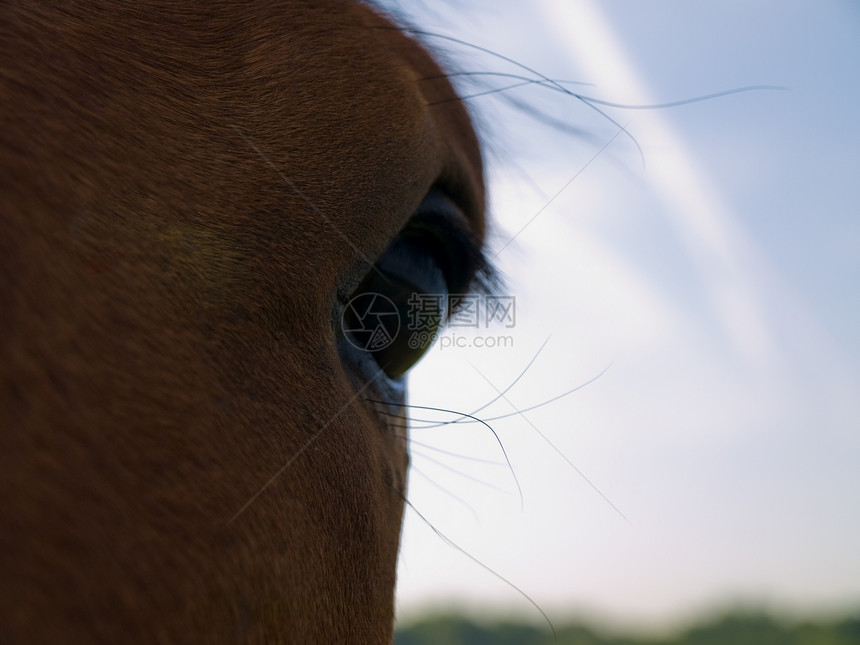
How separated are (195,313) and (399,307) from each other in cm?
57

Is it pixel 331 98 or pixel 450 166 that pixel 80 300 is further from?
pixel 450 166

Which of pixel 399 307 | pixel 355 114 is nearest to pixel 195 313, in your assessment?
pixel 355 114

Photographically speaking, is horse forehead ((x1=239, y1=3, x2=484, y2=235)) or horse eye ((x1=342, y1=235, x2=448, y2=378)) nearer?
horse forehead ((x1=239, y1=3, x2=484, y2=235))

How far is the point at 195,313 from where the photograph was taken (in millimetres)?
779

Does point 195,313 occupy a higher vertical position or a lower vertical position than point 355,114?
lower

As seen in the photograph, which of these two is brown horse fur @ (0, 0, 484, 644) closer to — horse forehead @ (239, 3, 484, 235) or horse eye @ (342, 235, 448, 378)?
horse forehead @ (239, 3, 484, 235)

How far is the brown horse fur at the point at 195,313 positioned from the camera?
1.97ft

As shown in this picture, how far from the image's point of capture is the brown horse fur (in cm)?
60

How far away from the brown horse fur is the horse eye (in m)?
0.12

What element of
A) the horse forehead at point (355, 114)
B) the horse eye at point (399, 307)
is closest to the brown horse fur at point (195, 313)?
the horse forehead at point (355, 114)
